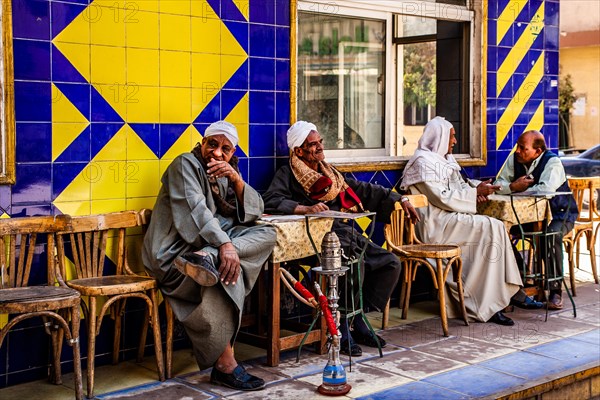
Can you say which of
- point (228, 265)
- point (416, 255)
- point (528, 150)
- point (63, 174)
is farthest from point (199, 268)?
point (528, 150)

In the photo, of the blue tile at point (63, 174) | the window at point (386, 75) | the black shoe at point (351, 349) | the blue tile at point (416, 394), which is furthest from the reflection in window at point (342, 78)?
the blue tile at point (416, 394)

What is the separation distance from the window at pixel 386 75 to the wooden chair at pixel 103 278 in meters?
1.98

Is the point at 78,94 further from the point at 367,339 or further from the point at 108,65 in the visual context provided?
the point at 367,339

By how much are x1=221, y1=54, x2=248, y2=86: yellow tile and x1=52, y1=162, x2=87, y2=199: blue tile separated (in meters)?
1.17

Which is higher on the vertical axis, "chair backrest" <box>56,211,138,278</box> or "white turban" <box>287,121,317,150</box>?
"white turban" <box>287,121,317,150</box>

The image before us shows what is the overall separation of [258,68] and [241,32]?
27 centimetres

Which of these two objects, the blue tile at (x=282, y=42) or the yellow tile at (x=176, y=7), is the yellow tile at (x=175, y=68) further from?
the blue tile at (x=282, y=42)

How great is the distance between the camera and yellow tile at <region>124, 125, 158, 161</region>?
5383 mm

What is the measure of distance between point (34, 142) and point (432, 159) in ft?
10.3

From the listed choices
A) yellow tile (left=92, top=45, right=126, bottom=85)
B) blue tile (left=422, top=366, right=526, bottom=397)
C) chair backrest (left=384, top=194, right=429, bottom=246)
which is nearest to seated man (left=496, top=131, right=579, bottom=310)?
chair backrest (left=384, top=194, right=429, bottom=246)

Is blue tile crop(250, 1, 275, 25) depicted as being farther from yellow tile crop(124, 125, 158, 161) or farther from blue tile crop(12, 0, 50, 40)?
blue tile crop(12, 0, 50, 40)

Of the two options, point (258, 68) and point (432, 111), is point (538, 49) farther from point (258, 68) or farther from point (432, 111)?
point (258, 68)

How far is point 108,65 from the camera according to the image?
5250mm

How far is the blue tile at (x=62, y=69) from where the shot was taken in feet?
16.5
